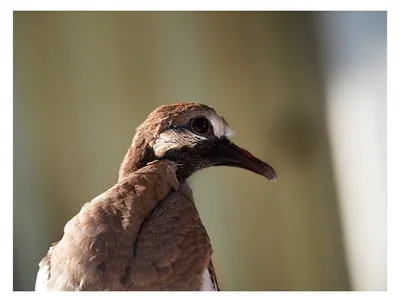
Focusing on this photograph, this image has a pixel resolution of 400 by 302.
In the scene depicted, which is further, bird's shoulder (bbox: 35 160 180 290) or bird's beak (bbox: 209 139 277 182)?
bird's beak (bbox: 209 139 277 182)

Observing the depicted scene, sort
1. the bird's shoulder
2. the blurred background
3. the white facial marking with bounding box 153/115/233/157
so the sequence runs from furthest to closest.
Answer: the blurred background
the white facial marking with bounding box 153/115/233/157
the bird's shoulder

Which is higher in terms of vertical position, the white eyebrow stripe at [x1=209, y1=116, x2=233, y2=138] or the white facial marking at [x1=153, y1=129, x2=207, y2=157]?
the white eyebrow stripe at [x1=209, y1=116, x2=233, y2=138]

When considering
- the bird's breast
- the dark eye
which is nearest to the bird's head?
the dark eye

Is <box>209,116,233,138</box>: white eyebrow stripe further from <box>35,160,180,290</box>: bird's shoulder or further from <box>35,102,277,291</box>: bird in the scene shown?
<box>35,160,180,290</box>: bird's shoulder

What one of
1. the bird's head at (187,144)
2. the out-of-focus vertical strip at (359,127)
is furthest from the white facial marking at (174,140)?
the out-of-focus vertical strip at (359,127)

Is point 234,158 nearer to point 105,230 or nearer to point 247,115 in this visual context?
point 247,115

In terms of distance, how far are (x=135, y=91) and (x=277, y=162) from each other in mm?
401

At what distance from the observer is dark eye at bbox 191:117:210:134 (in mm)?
1388

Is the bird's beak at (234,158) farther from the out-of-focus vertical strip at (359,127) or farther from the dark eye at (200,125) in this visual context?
the out-of-focus vertical strip at (359,127)

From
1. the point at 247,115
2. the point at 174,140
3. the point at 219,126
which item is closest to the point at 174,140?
the point at 174,140

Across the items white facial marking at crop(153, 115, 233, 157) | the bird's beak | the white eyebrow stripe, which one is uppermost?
the white eyebrow stripe

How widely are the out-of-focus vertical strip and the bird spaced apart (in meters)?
0.21
